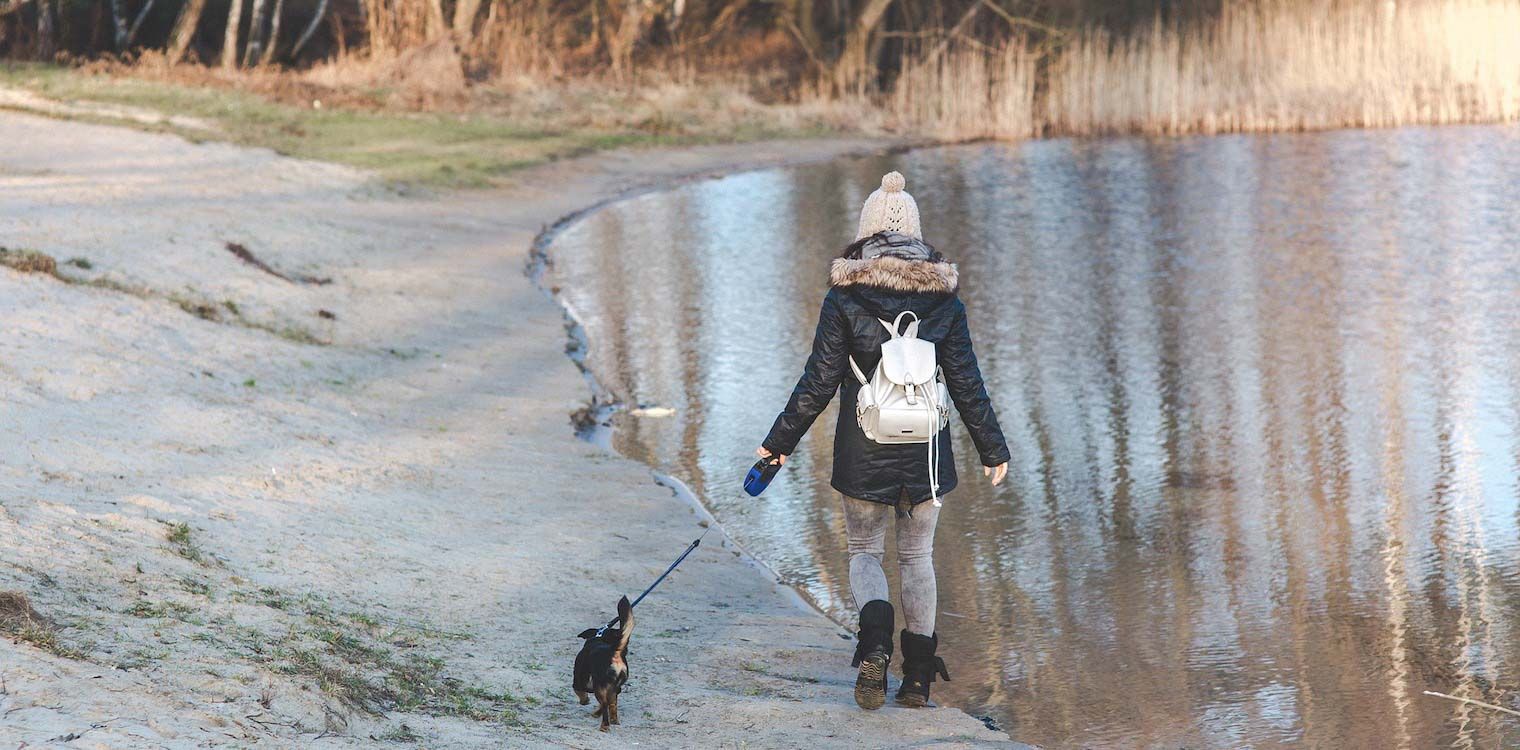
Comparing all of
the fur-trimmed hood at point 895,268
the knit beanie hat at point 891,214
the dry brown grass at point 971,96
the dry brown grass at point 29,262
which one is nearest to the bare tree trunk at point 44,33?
the dry brown grass at point 971,96

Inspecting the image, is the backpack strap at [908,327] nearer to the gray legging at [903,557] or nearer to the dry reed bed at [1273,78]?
the gray legging at [903,557]

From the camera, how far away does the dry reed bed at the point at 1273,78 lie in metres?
27.5

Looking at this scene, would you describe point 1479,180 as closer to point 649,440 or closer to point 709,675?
point 649,440

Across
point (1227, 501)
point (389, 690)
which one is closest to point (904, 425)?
point (389, 690)

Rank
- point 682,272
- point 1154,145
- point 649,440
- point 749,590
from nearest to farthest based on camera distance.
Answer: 1. point 749,590
2. point 649,440
3. point 682,272
4. point 1154,145

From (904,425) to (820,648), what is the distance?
1.41m

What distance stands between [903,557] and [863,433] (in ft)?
1.74

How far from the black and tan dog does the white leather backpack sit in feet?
3.21

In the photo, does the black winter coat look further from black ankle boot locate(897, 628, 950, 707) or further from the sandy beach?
the sandy beach

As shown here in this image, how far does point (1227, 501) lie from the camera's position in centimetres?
830

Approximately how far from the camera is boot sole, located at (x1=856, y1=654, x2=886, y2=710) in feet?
17.9

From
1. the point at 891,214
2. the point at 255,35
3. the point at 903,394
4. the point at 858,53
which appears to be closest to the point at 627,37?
the point at 858,53

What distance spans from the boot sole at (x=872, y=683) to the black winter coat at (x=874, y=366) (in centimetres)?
53

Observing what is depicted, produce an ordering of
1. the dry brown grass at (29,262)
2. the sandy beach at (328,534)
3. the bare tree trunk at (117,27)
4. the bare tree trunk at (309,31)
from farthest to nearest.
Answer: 1. the bare tree trunk at (309,31)
2. the bare tree trunk at (117,27)
3. the dry brown grass at (29,262)
4. the sandy beach at (328,534)
